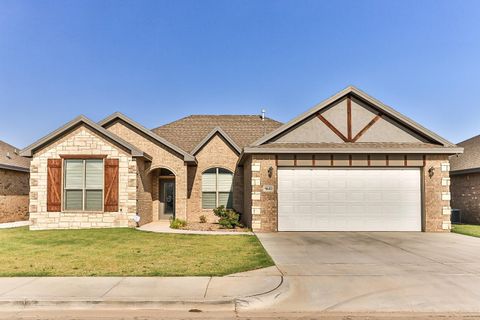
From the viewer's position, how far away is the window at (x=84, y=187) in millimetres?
16281

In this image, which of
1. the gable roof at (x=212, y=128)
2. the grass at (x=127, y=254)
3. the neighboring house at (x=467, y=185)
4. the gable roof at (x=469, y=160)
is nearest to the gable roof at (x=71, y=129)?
the grass at (x=127, y=254)

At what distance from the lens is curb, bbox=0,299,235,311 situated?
18.2ft

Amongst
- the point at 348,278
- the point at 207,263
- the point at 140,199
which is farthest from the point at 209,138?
the point at 348,278

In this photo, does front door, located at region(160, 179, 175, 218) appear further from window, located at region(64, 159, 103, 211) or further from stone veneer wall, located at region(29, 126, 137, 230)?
window, located at region(64, 159, 103, 211)

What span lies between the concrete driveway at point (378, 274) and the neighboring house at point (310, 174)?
228 centimetres

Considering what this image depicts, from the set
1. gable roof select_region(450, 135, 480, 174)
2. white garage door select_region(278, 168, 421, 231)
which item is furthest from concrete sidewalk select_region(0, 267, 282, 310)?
gable roof select_region(450, 135, 480, 174)

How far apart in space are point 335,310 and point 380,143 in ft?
37.6

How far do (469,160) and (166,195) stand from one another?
18.0m

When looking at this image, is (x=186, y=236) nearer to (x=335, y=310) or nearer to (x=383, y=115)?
(x=335, y=310)

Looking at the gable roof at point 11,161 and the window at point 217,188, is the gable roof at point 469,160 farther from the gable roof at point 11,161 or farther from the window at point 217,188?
the gable roof at point 11,161

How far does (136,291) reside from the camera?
6.11 m

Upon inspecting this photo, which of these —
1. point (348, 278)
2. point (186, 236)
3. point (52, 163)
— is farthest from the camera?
point (52, 163)

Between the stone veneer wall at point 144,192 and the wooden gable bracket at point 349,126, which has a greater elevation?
the wooden gable bracket at point 349,126

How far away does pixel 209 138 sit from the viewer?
66.1 ft
